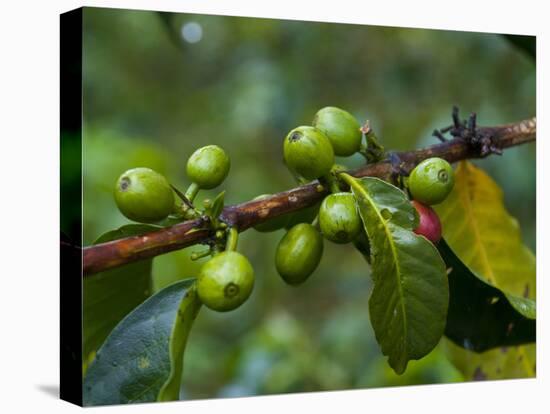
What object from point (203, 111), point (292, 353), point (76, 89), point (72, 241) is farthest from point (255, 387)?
point (203, 111)

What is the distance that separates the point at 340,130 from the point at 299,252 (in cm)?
41

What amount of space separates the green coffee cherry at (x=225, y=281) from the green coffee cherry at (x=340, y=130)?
1.76 ft

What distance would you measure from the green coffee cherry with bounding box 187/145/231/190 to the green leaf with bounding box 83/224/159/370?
0.69 feet

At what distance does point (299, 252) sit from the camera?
256 cm

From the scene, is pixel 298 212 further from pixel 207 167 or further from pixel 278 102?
pixel 278 102

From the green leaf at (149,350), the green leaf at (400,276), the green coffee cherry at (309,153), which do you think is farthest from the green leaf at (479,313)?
the green leaf at (149,350)

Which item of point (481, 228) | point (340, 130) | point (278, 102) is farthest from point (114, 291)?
point (278, 102)

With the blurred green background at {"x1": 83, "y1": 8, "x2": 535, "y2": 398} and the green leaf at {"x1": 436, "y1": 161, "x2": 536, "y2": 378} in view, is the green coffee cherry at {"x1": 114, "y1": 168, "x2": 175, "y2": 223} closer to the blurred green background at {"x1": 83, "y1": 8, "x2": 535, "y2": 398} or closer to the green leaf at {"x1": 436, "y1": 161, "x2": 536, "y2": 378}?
the green leaf at {"x1": 436, "y1": 161, "x2": 536, "y2": 378}

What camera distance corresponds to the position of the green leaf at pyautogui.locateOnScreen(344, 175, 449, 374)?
2555 millimetres

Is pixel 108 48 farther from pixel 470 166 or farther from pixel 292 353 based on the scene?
pixel 470 166

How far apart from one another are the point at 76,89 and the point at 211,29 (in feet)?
5.71

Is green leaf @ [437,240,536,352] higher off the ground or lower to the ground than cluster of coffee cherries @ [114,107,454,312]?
lower

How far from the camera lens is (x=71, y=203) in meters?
3.34

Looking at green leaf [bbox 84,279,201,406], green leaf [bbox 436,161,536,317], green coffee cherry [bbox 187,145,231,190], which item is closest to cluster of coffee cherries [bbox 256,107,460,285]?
green coffee cherry [bbox 187,145,231,190]
